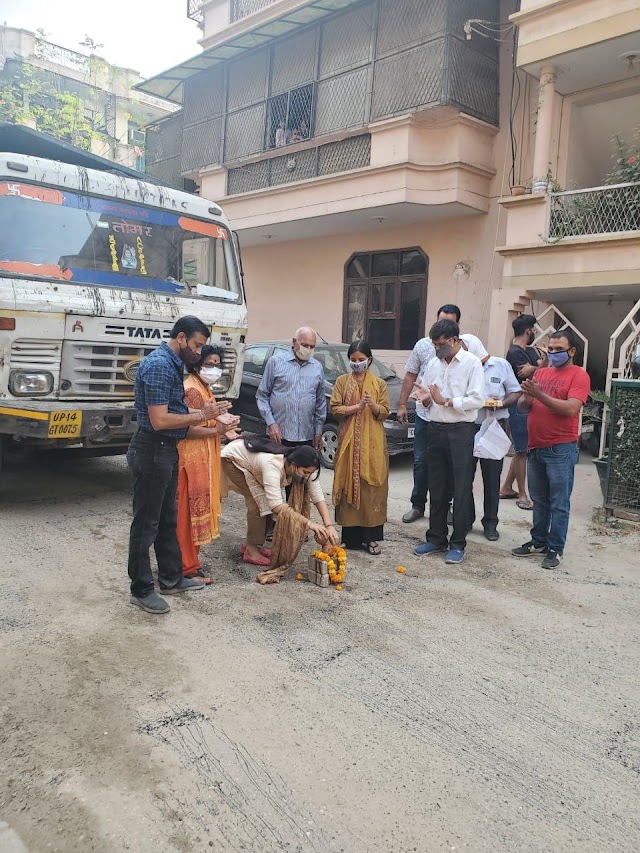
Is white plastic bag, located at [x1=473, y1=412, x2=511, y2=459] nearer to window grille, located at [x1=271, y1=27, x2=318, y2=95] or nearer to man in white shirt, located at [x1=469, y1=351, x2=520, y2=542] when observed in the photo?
man in white shirt, located at [x1=469, y1=351, x2=520, y2=542]

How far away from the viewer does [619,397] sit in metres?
6.21

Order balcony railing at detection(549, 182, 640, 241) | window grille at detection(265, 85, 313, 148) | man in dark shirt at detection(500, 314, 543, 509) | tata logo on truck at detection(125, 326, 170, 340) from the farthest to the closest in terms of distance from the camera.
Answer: window grille at detection(265, 85, 313, 148) < balcony railing at detection(549, 182, 640, 241) < man in dark shirt at detection(500, 314, 543, 509) < tata logo on truck at detection(125, 326, 170, 340)

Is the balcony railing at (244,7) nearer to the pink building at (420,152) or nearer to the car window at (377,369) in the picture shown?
the pink building at (420,152)

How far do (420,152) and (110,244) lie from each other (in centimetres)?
653

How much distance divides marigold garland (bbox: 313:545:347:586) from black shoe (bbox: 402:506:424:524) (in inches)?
71.2

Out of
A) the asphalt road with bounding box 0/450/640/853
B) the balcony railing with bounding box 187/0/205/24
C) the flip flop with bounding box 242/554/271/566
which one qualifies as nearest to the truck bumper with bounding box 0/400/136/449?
the asphalt road with bounding box 0/450/640/853

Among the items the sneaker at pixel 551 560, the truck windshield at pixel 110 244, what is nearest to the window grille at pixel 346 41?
the truck windshield at pixel 110 244

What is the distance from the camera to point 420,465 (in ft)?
20.1

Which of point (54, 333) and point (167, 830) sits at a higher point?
point (54, 333)

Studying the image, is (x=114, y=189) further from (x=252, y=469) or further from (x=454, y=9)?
(x=454, y=9)

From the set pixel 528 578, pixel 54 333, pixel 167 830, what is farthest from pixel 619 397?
pixel 167 830

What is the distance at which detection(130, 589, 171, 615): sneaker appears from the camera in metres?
3.93

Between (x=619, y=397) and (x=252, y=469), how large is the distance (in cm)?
355

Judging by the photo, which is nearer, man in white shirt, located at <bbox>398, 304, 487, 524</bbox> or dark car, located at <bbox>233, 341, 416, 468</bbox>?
man in white shirt, located at <bbox>398, 304, 487, 524</bbox>
